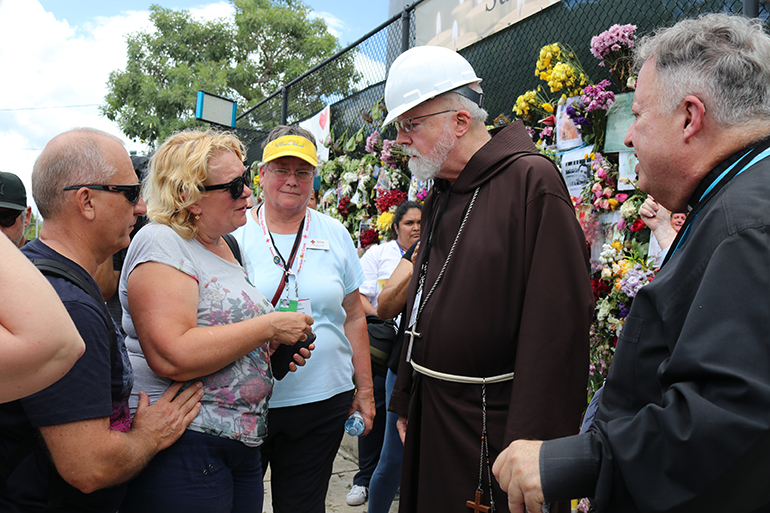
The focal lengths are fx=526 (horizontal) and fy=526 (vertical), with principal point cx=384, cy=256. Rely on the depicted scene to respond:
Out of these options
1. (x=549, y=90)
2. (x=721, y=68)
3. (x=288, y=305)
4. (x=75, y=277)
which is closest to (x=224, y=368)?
(x=288, y=305)

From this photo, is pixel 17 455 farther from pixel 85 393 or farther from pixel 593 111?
pixel 593 111

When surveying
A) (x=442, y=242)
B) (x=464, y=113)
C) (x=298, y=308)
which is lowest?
(x=298, y=308)

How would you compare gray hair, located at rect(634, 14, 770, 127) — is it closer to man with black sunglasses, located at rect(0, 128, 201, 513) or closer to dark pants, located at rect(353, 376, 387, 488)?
man with black sunglasses, located at rect(0, 128, 201, 513)

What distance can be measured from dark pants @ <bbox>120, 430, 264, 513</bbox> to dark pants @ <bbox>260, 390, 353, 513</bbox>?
0.52 m

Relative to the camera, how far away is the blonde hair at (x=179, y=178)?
1.99 meters

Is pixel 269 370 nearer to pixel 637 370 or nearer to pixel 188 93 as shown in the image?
pixel 637 370

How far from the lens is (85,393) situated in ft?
4.59

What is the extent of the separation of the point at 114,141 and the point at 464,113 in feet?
4.42

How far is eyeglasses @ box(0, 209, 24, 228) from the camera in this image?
2.81 metres

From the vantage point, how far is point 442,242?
2229 mm

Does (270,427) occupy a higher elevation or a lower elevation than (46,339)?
lower

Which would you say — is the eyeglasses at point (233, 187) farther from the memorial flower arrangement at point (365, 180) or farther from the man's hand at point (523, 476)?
the memorial flower arrangement at point (365, 180)

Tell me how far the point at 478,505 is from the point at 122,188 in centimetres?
162

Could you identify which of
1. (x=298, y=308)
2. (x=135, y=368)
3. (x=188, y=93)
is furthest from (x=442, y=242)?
(x=188, y=93)
